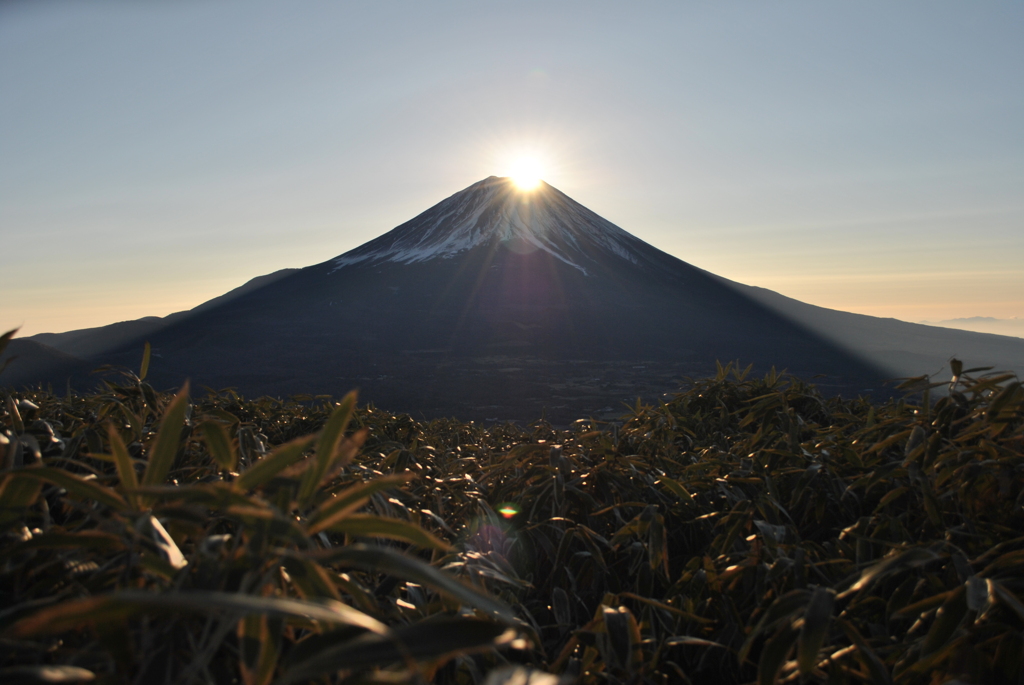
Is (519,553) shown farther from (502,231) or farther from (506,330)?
(502,231)

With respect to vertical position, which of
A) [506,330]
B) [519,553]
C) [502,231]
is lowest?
[519,553]

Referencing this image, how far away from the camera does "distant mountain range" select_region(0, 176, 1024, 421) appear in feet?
133

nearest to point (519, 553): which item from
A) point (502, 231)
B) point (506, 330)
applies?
point (506, 330)

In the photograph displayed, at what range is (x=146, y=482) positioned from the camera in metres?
0.51

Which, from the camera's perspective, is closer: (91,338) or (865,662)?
(865,662)

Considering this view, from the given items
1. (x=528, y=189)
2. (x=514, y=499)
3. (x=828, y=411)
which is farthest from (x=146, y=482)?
(x=528, y=189)

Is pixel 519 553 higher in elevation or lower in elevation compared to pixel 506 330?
lower

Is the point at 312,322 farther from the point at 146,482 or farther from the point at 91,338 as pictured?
the point at 146,482

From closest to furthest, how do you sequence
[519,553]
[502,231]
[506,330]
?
[519,553] → [506,330] → [502,231]

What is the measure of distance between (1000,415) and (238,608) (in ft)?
4.66

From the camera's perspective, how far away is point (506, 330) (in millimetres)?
55312

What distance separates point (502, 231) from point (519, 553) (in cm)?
7056

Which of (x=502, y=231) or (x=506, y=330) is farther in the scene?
(x=502, y=231)

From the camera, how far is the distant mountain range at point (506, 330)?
1596 inches
